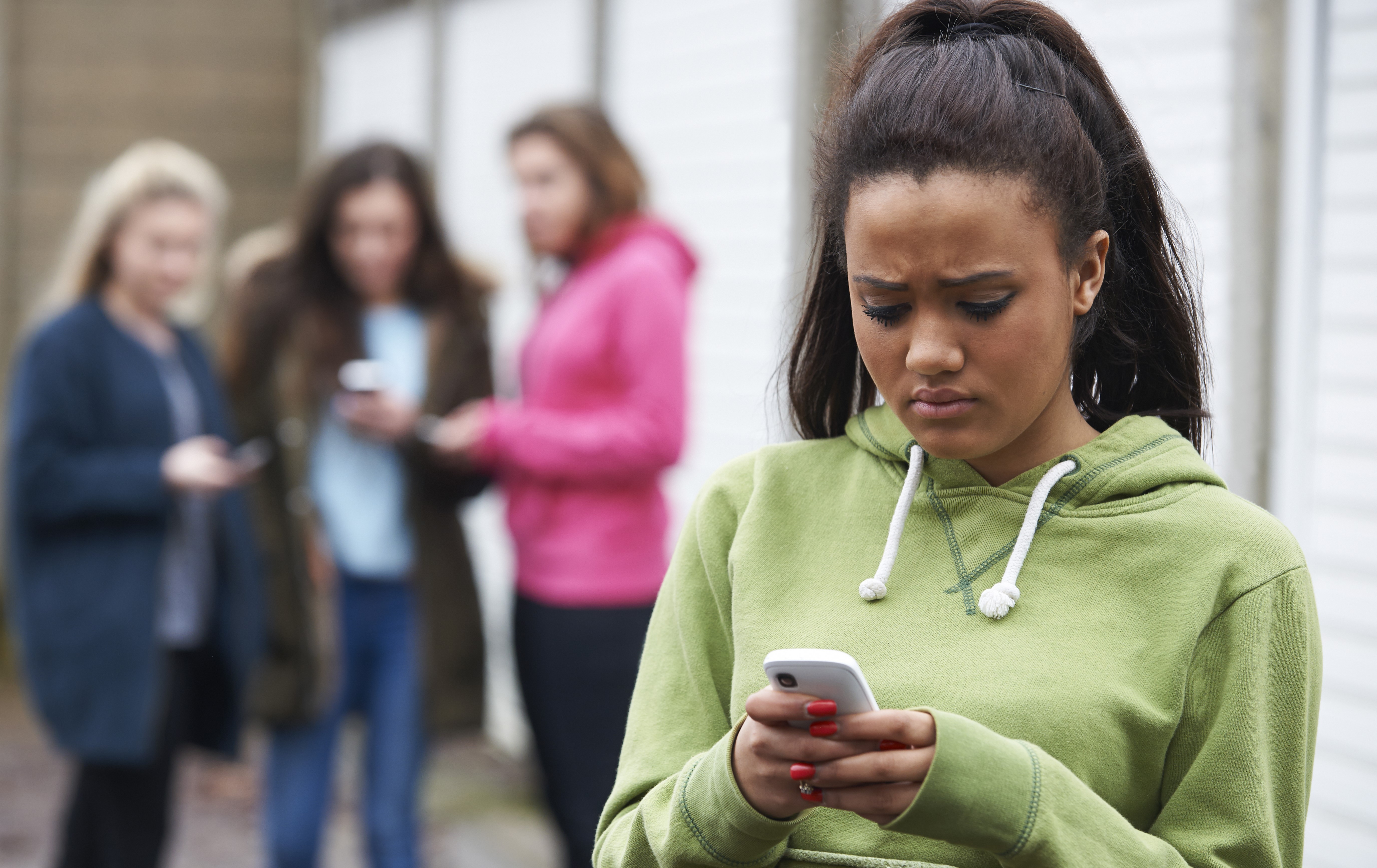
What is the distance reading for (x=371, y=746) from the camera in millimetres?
3791

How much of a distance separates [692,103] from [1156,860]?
373 cm

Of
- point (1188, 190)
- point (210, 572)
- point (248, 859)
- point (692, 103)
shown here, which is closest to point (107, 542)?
point (210, 572)

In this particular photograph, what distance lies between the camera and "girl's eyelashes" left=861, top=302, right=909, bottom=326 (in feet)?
4.39

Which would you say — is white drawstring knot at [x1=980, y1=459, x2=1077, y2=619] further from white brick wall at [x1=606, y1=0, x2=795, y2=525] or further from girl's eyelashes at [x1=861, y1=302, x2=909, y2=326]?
white brick wall at [x1=606, y1=0, x2=795, y2=525]

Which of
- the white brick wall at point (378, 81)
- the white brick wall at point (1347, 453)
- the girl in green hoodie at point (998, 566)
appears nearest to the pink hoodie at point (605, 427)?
the white brick wall at point (1347, 453)

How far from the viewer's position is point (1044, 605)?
4.43 feet

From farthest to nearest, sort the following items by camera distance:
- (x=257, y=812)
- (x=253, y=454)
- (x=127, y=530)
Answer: (x=257, y=812) → (x=253, y=454) → (x=127, y=530)

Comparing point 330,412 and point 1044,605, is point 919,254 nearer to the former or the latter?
point 1044,605

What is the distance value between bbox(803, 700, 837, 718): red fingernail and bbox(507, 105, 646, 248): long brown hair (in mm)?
2500

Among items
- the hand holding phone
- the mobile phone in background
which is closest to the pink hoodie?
the mobile phone in background

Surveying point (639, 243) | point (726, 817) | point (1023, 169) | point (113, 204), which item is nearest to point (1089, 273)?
point (1023, 169)

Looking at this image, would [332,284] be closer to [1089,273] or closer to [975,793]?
[1089,273]

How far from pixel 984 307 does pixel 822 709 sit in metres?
0.39

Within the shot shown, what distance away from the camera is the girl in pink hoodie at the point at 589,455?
3398mm
